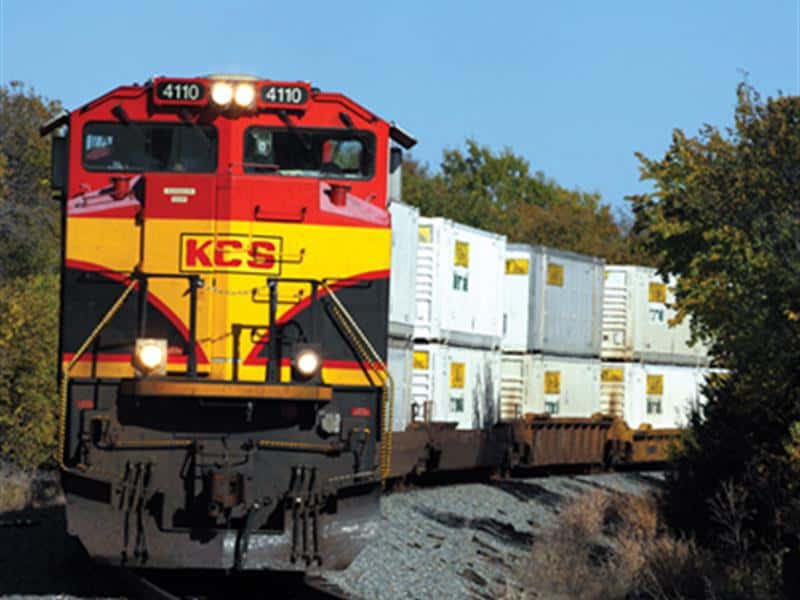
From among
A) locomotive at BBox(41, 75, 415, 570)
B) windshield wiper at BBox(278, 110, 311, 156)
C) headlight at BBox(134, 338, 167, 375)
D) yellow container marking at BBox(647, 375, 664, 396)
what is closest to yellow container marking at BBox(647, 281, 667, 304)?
yellow container marking at BBox(647, 375, 664, 396)

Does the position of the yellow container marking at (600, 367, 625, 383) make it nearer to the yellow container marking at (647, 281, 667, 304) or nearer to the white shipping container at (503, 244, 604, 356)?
the white shipping container at (503, 244, 604, 356)

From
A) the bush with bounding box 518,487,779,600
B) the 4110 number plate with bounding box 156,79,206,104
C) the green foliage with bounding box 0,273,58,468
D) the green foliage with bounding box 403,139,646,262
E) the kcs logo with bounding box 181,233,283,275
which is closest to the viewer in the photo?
the kcs logo with bounding box 181,233,283,275

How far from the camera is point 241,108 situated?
1002 centimetres

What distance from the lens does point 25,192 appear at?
1255 inches

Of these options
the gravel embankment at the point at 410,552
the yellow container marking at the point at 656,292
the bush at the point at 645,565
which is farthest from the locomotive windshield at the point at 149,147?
the yellow container marking at the point at 656,292

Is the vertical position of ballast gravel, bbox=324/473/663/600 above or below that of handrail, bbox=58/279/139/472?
below

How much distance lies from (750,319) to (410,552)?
11.9 ft

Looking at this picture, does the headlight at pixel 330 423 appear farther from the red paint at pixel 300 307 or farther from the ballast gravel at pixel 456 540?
the ballast gravel at pixel 456 540

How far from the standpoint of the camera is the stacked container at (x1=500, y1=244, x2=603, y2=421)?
22.6 m

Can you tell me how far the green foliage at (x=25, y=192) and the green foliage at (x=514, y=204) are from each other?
1510cm

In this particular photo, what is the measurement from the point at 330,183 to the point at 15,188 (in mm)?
23268

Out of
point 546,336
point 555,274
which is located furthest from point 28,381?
point 555,274

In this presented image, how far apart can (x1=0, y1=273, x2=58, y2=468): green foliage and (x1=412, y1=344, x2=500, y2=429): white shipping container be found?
5.18 meters

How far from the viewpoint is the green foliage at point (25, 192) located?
95.7 ft
